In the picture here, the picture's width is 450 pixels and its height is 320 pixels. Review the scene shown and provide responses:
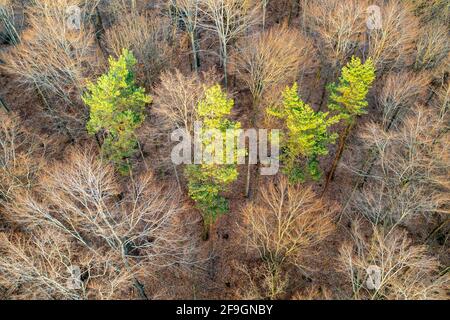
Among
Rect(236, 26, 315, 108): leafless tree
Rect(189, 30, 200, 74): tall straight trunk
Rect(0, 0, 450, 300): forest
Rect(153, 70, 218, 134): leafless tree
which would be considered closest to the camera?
Rect(0, 0, 450, 300): forest

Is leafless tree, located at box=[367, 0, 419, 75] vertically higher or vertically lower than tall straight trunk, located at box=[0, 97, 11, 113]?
higher

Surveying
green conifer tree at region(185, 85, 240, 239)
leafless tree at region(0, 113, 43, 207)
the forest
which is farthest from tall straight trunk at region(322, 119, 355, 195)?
leafless tree at region(0, 113, 43, 207)

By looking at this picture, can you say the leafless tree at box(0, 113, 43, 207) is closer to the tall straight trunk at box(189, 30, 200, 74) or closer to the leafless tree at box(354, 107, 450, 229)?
the tall straight trunk at box(189, 30, 200, 74)

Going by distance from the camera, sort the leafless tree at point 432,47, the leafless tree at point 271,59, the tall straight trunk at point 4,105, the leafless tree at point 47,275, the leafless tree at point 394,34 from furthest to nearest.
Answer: the tall straight trunk at point 4,105
the leafless tree at point 432,47
the leafless tree at point 394,34
the leafless tree at point 271,59
the leafless tree at point 47,275

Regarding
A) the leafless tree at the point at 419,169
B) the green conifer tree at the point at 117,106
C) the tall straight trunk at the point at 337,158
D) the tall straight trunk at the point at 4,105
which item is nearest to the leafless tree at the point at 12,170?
the green conifer tree at the point at 117,106

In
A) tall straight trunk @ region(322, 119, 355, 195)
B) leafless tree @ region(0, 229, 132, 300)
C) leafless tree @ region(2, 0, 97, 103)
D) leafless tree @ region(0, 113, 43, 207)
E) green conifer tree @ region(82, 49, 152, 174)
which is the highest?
leafless tree @ region(2, 0, 97, 103)

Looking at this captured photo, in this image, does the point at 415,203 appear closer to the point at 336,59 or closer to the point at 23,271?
the point at 336,59

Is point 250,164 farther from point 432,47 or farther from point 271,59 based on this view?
point 432,47

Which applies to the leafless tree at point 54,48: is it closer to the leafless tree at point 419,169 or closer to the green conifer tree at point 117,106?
the green conifer tree at point 117,106
